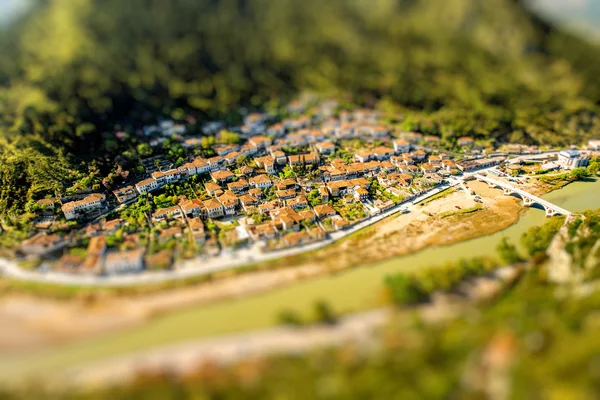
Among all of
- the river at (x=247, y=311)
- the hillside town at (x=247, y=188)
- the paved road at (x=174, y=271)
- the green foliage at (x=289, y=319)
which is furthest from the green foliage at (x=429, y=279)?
the hillside town at (x=247, y=188)

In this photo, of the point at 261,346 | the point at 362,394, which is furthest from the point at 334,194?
the point at 362,394

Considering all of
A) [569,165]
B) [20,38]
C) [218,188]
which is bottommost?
[569,165]

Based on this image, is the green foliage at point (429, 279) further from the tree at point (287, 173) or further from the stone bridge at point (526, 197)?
the tree at point (287, 173)

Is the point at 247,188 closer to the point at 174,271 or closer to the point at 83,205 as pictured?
the point at 174,271

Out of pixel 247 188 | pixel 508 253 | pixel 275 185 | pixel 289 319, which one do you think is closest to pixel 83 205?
pixel 247 188

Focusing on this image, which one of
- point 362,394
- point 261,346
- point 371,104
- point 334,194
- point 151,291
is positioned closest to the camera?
point 362,394

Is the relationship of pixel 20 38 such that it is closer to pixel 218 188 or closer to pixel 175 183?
pixel 175 183
